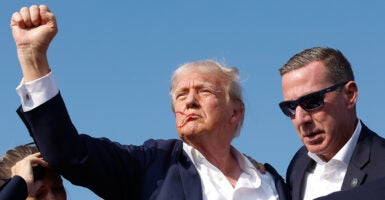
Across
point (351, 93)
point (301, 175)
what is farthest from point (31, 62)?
point (351, 93)

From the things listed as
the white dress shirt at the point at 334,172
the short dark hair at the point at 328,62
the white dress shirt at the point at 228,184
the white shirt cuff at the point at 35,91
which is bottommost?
the white dress shirt at the point at 228,184

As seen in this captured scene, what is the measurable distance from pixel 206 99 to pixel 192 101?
5.1 inches

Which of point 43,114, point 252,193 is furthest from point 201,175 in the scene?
point 43,114

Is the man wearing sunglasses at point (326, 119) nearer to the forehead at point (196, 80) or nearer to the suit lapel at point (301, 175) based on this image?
the suit lapel at point (301, 175)

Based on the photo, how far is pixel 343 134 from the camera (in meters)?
5.14

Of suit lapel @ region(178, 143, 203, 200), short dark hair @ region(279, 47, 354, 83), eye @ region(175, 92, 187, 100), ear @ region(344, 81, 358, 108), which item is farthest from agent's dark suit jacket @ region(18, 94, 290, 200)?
short dark hair @ region(279, 47, 354, 83)

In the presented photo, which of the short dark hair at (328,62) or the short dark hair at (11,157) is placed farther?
the short dark hair at (328,62)

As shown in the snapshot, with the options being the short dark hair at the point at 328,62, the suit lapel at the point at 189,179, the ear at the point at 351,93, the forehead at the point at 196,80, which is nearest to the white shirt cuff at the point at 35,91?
the suit lapel at the point at 189,179

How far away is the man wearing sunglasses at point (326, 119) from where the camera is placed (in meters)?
5.05

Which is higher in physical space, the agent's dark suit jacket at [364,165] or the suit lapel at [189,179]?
the agent's dark suit jacket at [364,165]

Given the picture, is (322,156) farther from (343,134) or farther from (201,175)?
(201,175)

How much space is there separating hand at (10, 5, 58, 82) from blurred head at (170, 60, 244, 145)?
1301mm

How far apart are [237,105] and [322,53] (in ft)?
2.83

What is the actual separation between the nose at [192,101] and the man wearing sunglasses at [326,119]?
68 centimetres
